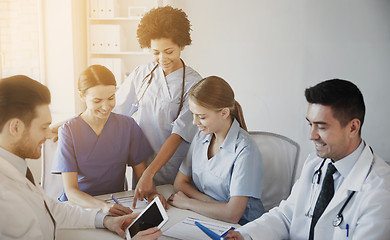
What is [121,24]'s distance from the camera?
404cm

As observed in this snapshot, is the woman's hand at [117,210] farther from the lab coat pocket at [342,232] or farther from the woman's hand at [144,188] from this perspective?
the lab coat pocket at [342,232]

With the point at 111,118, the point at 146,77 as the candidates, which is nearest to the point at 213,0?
the point at 146,77

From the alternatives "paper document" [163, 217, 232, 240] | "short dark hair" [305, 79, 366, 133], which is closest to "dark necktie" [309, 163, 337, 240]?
"short dark hair" [305, 79, 366, 133]

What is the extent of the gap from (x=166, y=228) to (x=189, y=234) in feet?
0.35

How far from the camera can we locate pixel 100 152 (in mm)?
1794

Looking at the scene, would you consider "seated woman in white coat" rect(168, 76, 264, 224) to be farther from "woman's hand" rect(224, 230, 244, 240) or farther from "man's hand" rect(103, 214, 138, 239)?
"man's hand" rect(103, 214, 138, 239)

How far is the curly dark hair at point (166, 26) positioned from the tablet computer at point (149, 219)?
0.88 m

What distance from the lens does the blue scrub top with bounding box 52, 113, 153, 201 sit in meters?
1.73

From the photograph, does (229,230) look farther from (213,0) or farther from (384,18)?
(213,0)

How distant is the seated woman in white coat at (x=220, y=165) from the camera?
1.53 meters

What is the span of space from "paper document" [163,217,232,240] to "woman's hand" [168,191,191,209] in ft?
0.37

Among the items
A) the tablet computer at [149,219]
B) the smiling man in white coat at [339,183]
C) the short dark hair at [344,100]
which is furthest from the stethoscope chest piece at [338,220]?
the tablet computer at [149,219]

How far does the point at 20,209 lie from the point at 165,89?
1033mm

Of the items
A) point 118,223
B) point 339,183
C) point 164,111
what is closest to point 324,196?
point 339,183
